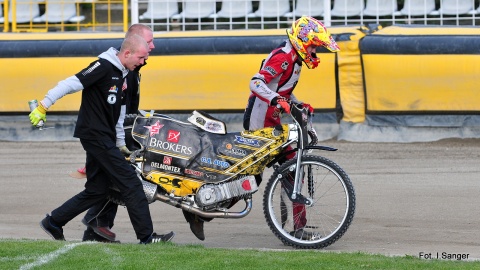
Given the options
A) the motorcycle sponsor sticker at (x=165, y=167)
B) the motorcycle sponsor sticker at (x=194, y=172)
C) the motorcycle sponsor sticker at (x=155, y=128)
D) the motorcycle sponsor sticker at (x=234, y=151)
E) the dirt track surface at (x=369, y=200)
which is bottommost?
the dirt track surface at (x=369, y=200)

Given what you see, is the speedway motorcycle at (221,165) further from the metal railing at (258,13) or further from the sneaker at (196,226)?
the metal railing at (258,13)

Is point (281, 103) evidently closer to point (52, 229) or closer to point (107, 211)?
point (107, 211)

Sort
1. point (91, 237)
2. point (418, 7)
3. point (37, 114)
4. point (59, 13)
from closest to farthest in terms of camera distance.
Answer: point (37, 114) < point (91, 237) < point (418, 7) < point (59, 13)

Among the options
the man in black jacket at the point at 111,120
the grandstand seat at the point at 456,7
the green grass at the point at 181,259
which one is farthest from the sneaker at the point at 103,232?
the grandstand seat at the point at 456,7

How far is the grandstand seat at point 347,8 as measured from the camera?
1460 cm

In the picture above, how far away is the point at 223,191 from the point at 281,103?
2.59ft

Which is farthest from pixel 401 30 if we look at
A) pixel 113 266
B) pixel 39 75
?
pixel 113 266

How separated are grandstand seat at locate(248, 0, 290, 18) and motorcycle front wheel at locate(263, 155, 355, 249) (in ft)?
22.2

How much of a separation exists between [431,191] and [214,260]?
12.8ft

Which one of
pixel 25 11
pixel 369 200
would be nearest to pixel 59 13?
pixel 25 11

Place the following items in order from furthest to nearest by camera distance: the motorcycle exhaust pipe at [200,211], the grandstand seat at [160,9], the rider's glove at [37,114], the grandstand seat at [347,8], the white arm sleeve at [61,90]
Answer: the grandstand seat at [160,9] < the grandstand seat at [347,8] < the motorcycle exhaust pipe at [200,211] < the white arm sleeve at [61,90] < the rider's glove at [37,114]

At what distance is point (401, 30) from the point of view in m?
12.6

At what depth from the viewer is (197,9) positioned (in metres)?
15.1

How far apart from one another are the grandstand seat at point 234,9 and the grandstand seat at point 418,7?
209 cm
